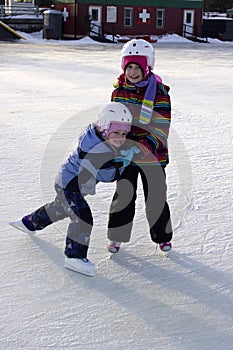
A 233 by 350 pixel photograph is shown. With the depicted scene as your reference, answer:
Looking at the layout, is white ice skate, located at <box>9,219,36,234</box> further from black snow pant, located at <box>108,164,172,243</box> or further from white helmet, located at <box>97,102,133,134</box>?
white helmet, located at <box>97,102,133,134</box>

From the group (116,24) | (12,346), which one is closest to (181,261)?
(12,346)

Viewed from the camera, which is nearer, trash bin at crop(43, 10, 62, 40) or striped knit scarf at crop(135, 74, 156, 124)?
striped knit scarf at crop(135, 74, 156, 124)

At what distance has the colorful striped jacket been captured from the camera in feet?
9.06

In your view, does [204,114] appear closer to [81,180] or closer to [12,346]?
[81,180]

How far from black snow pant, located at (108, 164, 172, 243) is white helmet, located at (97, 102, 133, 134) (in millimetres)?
349

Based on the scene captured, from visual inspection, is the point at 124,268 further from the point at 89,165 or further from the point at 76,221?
the point at 89,165

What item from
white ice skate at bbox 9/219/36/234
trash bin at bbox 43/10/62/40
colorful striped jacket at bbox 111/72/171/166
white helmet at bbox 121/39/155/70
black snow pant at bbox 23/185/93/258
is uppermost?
trash bin at bbox 43/10/62/40

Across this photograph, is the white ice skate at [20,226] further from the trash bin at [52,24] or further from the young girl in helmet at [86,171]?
the trash bin at [52,24]

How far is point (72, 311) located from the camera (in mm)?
2486

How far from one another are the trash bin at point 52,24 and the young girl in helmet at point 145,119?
82.9 ft

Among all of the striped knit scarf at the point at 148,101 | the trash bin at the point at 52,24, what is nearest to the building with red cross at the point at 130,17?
the trash bin at the point at 52,24

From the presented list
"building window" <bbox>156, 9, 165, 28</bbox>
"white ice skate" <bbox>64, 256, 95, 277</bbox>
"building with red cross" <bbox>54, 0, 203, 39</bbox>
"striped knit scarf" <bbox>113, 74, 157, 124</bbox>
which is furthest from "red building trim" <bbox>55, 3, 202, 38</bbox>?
"white ice skate" <bbox>64, 256, 95, 277</bbox>

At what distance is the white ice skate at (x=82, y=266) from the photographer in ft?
9.33

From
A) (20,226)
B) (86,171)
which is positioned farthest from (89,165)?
(20,226)
